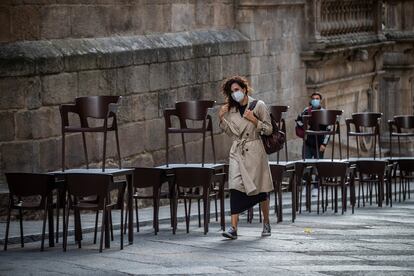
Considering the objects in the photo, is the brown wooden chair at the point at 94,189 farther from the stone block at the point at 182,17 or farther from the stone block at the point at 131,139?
the stone block at the point at 182,17

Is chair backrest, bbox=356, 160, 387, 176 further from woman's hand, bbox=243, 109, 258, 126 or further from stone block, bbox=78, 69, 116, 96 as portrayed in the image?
woman's hand, bbox=243, 109, 258, 126

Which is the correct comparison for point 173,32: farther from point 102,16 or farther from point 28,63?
point 28,63

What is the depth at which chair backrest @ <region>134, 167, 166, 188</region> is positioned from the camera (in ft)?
52.9

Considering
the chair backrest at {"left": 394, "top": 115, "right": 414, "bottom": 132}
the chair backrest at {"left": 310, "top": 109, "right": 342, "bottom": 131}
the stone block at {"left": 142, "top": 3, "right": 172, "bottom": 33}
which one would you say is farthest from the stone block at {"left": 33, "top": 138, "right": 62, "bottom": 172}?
the chair backrest at {"left": 394, "top": 115, "right": 414, "bottom": 132}

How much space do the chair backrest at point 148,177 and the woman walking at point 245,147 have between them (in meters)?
0.80

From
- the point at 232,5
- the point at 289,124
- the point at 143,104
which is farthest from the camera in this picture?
the point at 289,124

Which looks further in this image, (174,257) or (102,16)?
(102,16)

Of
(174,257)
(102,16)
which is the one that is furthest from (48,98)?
(174,257)

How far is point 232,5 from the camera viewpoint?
23.7 m

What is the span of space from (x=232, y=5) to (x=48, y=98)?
659 centimetres

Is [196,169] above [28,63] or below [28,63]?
below

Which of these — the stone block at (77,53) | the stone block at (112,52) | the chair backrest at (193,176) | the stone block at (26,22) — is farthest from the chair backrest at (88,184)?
the stone block at (112,52)

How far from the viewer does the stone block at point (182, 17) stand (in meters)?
21.5

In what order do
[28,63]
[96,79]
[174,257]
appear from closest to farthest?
[174,257] → [28,63] → [96,79]
